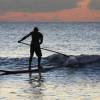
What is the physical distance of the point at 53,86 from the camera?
684 inches

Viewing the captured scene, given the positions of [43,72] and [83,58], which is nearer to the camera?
[43,72]

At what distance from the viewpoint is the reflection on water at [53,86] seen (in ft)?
49.3

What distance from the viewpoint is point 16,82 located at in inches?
722

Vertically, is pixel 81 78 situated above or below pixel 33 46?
below

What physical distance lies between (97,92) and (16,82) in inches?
154

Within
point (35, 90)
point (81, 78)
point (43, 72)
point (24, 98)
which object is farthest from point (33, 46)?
point (24, 98)

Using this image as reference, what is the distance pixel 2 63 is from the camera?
2812 cm

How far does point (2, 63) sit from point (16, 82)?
994cm

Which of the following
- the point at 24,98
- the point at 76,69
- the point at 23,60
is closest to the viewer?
the point at 24,98

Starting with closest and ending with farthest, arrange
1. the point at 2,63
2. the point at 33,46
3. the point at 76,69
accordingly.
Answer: the point at 33,46 → the point at 76,69 → the point at 2,63

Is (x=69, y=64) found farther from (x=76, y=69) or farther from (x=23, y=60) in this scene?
(x=23, y=60)

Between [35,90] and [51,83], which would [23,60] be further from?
[35,90]

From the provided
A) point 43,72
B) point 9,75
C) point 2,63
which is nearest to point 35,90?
point 9,75

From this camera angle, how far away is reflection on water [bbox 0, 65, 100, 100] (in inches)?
592
